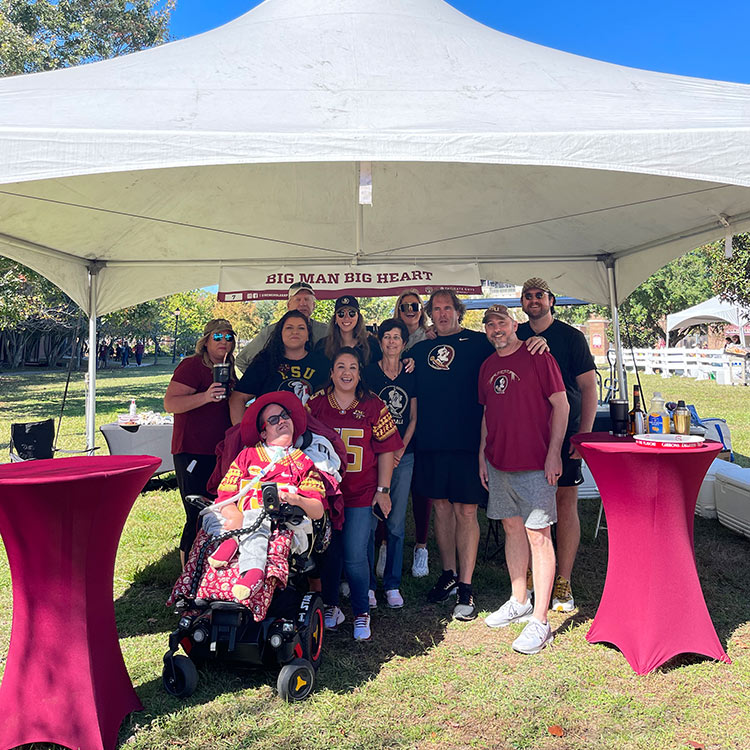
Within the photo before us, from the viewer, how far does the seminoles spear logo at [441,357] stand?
3748 mm

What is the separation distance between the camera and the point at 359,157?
8.93 feet

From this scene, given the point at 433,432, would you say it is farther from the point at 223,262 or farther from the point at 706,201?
the point at 223,262

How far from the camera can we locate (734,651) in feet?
10.3

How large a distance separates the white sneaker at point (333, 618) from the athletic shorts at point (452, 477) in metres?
0.87

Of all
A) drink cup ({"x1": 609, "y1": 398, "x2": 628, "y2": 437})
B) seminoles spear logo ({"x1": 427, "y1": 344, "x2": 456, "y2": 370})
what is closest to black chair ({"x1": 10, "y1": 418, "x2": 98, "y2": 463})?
seminoles spear logo ({"x1": 427, "y1": 344, "x2": 456, "y2": 370})

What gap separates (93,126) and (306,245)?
10.7 ft

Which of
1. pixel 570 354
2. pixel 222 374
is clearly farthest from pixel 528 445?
pixel 222 374

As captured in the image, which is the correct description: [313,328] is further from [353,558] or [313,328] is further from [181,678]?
[181,678]

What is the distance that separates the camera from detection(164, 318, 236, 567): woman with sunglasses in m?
3.92

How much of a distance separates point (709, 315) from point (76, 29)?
27.3 meters

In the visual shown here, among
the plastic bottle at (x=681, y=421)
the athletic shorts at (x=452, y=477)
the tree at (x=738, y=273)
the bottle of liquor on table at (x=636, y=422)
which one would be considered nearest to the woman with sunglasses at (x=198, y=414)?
the athletic shorts at (x=452, y=477)

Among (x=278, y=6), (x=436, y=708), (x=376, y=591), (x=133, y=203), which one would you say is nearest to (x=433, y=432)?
(x=376, y=591)

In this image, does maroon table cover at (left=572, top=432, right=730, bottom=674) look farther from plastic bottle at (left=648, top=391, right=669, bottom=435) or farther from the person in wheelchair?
the person in wheelchair

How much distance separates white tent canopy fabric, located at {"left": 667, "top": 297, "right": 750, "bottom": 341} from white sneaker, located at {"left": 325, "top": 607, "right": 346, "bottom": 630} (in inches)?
1047
